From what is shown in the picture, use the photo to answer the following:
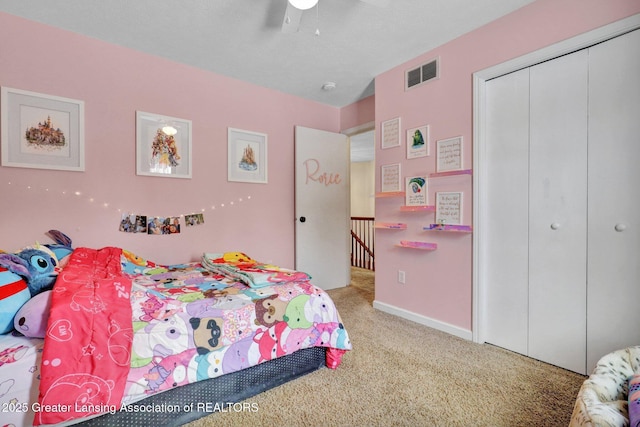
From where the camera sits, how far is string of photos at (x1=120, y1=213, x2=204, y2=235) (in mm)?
A: 2578

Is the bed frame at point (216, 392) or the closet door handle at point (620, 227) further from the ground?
the closet door handle at point (620, 227)

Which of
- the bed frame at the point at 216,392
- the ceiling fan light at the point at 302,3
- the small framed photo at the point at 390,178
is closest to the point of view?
the bed frame at the point at 216,392

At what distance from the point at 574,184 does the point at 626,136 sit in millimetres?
345

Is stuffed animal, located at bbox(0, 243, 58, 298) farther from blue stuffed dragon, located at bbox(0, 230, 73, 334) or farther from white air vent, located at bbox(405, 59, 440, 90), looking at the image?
white air vent, located at bbox(405, 59, 440, 90)

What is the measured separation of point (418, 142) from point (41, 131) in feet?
9.94

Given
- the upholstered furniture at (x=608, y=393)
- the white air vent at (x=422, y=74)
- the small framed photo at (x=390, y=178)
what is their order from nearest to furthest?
the upholstered furniture at (x=608, y=393)
the white air vent at (x=422, y=74)
the small framed photo at (x=390, y=178)

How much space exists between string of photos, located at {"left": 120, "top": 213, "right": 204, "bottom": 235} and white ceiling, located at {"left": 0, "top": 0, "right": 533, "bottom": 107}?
1.47 m

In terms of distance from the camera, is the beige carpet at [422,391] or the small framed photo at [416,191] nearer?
the beige carpet at [422,391]

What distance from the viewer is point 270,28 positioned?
90.0 inches

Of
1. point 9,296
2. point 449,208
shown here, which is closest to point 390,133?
point 449,208

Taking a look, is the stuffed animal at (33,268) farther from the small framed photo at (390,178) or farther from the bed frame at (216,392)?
the small framed photo at (390,178)

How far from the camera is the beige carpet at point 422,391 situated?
1.45 metres

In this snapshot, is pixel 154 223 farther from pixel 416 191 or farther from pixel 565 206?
pixel 565 206

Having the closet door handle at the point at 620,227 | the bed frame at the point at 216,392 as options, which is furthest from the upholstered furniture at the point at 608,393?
the bed frame at the point at 216,392
